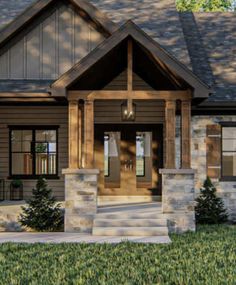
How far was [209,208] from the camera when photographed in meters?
11.7

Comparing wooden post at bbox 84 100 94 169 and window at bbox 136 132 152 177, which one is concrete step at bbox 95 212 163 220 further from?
window at bbox 136 132 152 177

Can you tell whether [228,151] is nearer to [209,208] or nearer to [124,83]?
[209,208]

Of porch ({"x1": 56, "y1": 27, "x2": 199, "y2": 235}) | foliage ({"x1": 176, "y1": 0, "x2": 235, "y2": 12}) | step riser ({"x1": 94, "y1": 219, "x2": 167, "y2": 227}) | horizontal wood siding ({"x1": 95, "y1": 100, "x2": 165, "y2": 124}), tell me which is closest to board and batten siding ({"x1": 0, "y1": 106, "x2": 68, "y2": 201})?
horizontal wood siding ({"x1": 95, "y1": 100, "x2": 165, "y2": 124})

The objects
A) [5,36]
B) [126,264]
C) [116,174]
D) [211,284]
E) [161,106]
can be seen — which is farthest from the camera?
[116,174]

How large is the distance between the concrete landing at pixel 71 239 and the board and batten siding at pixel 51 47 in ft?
17.1

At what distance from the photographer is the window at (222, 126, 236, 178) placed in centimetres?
1325

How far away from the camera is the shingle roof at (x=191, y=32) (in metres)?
13.5

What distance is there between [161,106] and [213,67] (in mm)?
2200

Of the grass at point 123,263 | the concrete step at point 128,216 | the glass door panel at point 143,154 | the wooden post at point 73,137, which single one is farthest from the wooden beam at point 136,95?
the glass door panel at point 143,154

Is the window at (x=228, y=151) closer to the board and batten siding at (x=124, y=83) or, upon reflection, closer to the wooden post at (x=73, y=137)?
the board and batten siding at (x=124, y=83)

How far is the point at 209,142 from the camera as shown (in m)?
12.8

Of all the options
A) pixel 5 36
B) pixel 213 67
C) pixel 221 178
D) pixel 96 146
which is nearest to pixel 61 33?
pixel 5 36

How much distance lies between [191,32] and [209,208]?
7589 millimetres

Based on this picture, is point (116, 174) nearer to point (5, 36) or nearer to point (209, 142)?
point (209, 142)
